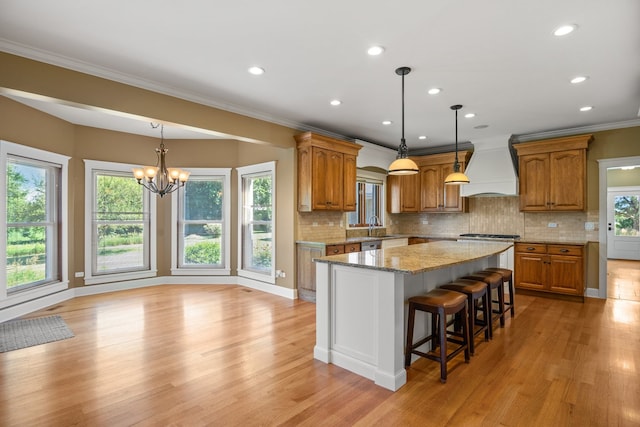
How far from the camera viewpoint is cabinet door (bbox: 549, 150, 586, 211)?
5.15 m

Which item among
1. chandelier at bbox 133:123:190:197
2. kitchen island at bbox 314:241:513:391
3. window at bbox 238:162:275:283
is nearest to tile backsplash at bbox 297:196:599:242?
window at bbox 238:162:275:283

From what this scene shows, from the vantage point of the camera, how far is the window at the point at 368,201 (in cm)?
666

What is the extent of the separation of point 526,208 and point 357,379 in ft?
15.1

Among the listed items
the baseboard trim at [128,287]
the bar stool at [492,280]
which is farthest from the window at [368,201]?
the bar stool at [492,280]

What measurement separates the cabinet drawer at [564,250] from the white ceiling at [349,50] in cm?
196

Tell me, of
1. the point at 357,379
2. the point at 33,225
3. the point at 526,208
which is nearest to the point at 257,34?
the point at 357,379

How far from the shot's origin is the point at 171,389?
2.51 m

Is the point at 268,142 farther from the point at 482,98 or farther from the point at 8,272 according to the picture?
the point at 8,272

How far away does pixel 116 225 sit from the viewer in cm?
579

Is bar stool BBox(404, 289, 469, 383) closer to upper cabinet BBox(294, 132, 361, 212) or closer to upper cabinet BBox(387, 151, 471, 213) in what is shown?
upper cabinet BBox(294, 132, 361, 212)

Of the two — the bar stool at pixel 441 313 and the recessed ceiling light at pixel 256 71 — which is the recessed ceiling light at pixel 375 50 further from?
the bar stool at pixel 441 313

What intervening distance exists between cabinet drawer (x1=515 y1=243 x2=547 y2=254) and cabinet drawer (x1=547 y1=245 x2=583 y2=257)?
0.08 meters

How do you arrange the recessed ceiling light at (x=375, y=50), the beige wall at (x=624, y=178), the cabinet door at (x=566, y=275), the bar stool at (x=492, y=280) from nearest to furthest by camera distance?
the recessed ceiling light at (x=375, y=50)
the bar stool at (x=492, y=280)
the cabinet door at (x=566, y=275)
the beige wall at (x=624, y=178)

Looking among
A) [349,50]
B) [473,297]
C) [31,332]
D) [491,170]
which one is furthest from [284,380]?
[491,170]
